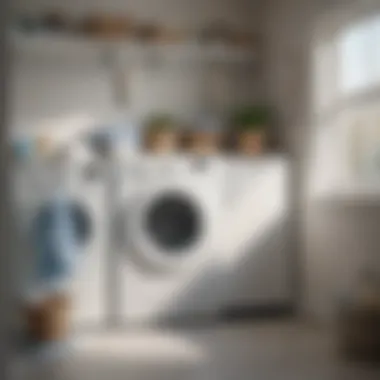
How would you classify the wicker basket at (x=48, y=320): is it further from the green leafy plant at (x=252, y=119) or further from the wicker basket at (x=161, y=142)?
the green leafy plant at (x=252, y=119)

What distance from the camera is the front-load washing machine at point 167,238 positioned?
3.00m

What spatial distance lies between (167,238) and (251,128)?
0.83 m

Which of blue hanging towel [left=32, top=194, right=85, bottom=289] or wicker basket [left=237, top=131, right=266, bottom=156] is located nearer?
blue hanging towel [left=32, top=194, right=85, bottom=289]

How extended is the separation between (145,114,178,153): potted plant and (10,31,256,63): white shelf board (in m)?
0.39

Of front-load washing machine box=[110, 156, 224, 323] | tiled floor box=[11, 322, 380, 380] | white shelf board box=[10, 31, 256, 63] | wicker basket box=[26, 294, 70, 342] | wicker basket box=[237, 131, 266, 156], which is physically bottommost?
tiled floor box=[11, 322, 380, 380]

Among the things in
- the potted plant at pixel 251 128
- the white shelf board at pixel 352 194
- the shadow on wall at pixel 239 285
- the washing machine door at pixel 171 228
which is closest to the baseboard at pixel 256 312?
the shadow on wall at pixel 239 285

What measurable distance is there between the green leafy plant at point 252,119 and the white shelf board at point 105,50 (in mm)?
Result: 342

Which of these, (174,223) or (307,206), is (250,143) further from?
(174,223)

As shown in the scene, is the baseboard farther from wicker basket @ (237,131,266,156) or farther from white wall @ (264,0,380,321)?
wicker basket @ (237,131,266,156)

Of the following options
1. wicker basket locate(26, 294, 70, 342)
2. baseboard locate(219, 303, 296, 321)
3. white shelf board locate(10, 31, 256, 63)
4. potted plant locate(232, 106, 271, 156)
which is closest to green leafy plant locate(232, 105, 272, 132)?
potted plant locate(232, 106, 271, 156)

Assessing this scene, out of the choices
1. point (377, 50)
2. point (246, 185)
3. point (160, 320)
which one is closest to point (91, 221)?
point (160, 320)

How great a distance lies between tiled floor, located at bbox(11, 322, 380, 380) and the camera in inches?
87.2

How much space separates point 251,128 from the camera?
3.54 metres

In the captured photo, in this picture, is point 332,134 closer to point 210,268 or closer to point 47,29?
point 210,268
